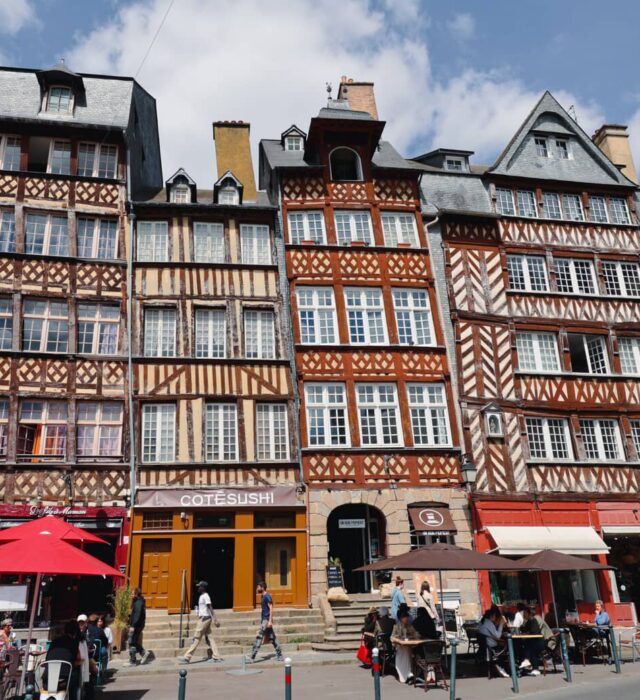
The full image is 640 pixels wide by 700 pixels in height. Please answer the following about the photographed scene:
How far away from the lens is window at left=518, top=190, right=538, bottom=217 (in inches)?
857

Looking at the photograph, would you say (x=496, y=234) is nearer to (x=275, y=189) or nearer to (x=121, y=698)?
(x=275, y=189)

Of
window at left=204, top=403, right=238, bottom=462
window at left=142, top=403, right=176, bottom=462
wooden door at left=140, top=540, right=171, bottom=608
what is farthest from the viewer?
window at left=204, top=403, right=238, bottom=462

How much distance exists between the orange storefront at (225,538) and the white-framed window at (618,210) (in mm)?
13333

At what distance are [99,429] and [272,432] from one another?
426cm

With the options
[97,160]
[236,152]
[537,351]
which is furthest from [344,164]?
[537,351]

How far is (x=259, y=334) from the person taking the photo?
1922 centimetres

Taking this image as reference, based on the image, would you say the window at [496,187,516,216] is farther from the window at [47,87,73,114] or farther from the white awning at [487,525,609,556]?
the window at [47,87,73,114]

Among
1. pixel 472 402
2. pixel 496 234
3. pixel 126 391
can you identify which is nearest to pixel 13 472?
pixel 126 391

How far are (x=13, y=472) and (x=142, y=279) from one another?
5864mm

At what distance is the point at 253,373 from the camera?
1852 centimetres

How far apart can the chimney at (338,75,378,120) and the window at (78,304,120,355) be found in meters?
11.2

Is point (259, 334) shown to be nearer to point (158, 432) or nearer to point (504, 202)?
point (158, 432)

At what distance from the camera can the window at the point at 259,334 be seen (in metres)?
19.0

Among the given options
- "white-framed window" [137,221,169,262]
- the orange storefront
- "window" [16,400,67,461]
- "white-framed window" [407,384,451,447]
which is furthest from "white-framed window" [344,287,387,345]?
"window" [16,400,67,461]
